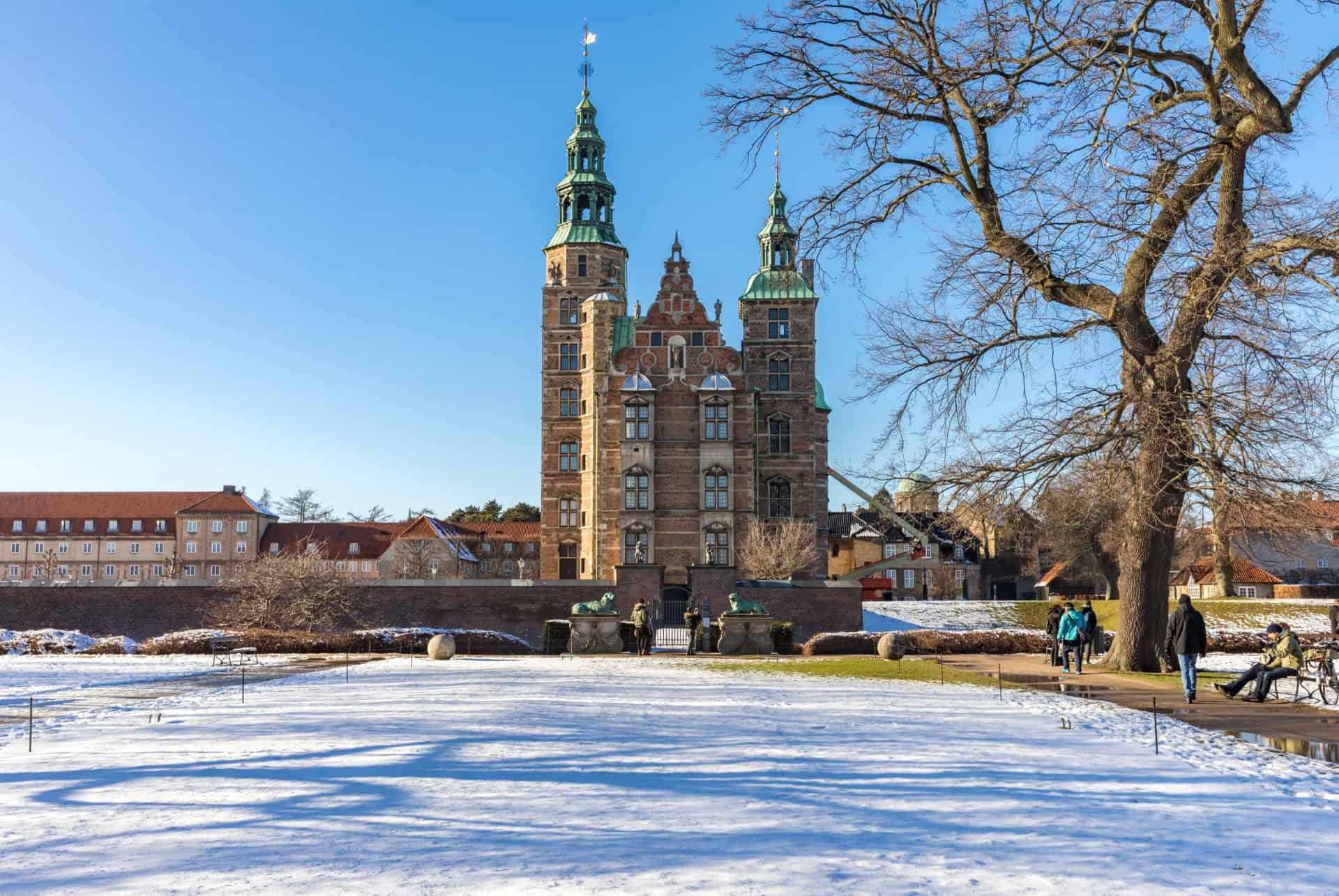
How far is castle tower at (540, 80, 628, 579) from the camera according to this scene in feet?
182

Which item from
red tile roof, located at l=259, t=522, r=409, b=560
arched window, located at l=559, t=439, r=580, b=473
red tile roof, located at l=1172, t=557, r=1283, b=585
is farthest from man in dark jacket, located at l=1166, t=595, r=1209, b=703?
red tile roof, located at l=259, t=522, r=409, b=560

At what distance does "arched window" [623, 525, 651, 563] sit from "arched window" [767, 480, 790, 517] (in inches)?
264

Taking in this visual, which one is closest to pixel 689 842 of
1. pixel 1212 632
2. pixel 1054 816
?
pixel 1054 816

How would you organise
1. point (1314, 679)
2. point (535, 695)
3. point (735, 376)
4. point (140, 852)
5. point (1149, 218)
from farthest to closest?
1. point (735, 376)
2. point (1149, 218)
3. point (1314, 679)
4. point (535, 695)
5. point (140, 852)

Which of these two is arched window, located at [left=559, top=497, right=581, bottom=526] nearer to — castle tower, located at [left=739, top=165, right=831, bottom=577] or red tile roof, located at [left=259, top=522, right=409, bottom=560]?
castle tower, located at [left=739, top=165, right=831, bottom=577]

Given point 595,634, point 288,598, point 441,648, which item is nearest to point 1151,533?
point 595,634

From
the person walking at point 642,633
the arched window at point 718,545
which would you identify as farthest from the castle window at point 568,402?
the person walking at point 642,633

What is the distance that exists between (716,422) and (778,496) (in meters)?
5.57

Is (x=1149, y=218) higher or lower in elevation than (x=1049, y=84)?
lower

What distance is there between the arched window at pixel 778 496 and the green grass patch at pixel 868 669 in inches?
1137

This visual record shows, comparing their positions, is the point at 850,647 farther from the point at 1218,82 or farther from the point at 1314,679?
the point at 1218,82

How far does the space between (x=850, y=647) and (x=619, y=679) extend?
12923mm

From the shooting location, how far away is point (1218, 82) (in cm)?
1819

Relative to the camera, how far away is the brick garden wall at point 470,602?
4203 cm
